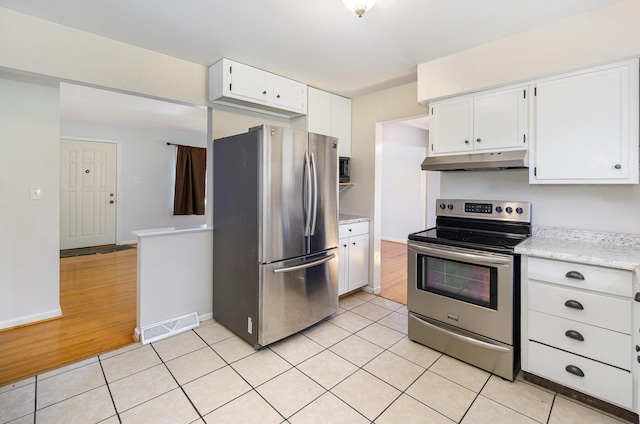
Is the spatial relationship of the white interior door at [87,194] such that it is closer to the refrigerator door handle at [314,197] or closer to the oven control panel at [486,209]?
the refrigerator door handle at [314,197]

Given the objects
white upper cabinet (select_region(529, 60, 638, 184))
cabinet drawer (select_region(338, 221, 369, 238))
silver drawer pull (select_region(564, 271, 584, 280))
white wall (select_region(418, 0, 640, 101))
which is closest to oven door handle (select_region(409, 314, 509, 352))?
silver drawer pull (select_region(564, 271, 584, 280))

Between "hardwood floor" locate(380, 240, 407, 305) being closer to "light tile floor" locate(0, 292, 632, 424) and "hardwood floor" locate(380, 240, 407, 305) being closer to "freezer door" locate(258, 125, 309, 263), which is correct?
"light tile floor" locate(0, 292, 632, 424)

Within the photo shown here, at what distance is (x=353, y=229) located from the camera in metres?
3.38

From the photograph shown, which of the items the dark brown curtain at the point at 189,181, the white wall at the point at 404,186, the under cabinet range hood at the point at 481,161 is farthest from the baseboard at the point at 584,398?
the dark brown curtain at the point at 189,181

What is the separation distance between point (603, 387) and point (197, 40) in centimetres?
348

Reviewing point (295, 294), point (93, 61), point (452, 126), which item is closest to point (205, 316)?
point (295, 294)

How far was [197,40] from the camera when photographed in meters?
2.31

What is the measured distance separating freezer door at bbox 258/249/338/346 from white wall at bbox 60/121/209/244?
4960 millimetres

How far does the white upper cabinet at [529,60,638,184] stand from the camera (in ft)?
6.07

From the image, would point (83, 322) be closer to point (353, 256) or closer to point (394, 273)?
point (353, 256)

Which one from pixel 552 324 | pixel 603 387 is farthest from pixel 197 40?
pixel 603 387

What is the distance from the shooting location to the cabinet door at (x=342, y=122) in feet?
11.7

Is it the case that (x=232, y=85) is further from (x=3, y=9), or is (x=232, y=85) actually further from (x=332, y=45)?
(x=3, y=9)

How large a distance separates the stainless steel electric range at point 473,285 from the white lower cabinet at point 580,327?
107 mm
